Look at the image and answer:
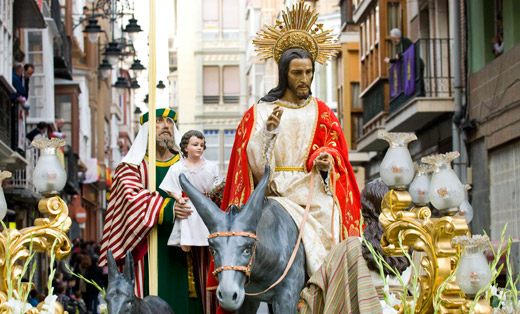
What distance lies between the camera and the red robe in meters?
8.69

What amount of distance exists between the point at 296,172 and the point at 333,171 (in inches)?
13.7

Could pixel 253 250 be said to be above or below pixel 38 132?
below

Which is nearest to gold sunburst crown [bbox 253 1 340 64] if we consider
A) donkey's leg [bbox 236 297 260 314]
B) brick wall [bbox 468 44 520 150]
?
donkey's leg [bbox 236 297 260 314]

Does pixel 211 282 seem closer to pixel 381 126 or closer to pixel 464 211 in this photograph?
pixel 464 211

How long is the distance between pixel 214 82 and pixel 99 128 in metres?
17.0

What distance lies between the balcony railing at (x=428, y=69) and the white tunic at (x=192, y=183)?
14.0 metres

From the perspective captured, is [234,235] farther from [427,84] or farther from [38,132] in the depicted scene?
[38,132]

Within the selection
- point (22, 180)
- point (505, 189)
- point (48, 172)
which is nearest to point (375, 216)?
point (48, 172)

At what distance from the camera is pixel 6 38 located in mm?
22859

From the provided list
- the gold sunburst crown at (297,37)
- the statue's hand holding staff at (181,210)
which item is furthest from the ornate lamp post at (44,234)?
the gold sunburst crown at (297,37)

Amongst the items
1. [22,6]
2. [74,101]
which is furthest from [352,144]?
[22,6]

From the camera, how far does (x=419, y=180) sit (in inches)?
362

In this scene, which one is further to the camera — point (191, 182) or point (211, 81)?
point (211, 81)

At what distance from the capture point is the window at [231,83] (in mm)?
68250
